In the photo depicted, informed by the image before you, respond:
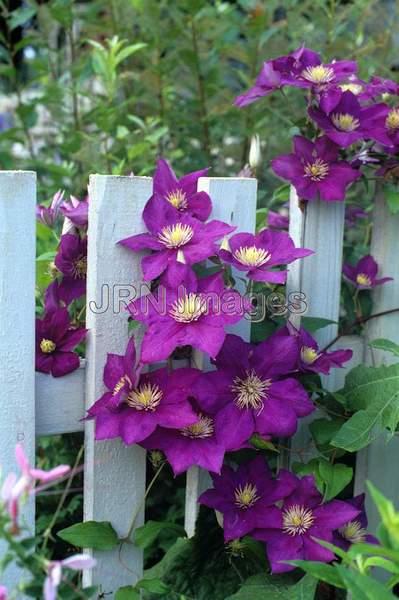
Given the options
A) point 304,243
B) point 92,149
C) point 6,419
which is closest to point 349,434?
point 304,243

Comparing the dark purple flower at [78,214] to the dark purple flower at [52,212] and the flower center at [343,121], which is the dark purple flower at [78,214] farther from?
the flower center at [343,121]

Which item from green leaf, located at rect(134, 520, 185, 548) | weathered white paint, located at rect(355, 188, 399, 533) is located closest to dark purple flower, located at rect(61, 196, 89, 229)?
green leaf, located at rect(134, 520, 185, 548)

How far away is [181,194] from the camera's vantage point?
147 cm

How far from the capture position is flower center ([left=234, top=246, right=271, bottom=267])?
1.38 m

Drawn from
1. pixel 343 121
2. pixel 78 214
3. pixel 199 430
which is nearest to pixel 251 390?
pixel 199 430

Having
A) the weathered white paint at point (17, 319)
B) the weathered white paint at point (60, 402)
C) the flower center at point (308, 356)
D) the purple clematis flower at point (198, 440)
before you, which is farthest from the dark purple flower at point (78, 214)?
the flower center at point (308, 356)

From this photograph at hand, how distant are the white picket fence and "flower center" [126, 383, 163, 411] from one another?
0.11 metres

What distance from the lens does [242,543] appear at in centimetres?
150

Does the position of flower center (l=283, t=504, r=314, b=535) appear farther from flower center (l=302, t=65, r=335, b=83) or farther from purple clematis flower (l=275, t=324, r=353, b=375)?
flower center (l=302, t=65, r=335, b=83)

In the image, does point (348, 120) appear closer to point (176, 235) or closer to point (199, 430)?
point (176, 235)

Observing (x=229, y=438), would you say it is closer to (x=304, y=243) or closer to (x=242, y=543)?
(x=242, y=543)

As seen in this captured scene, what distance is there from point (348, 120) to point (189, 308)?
570 millimetres

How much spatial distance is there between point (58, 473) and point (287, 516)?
26.5 inches

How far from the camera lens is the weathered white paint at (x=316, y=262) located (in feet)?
5.43
